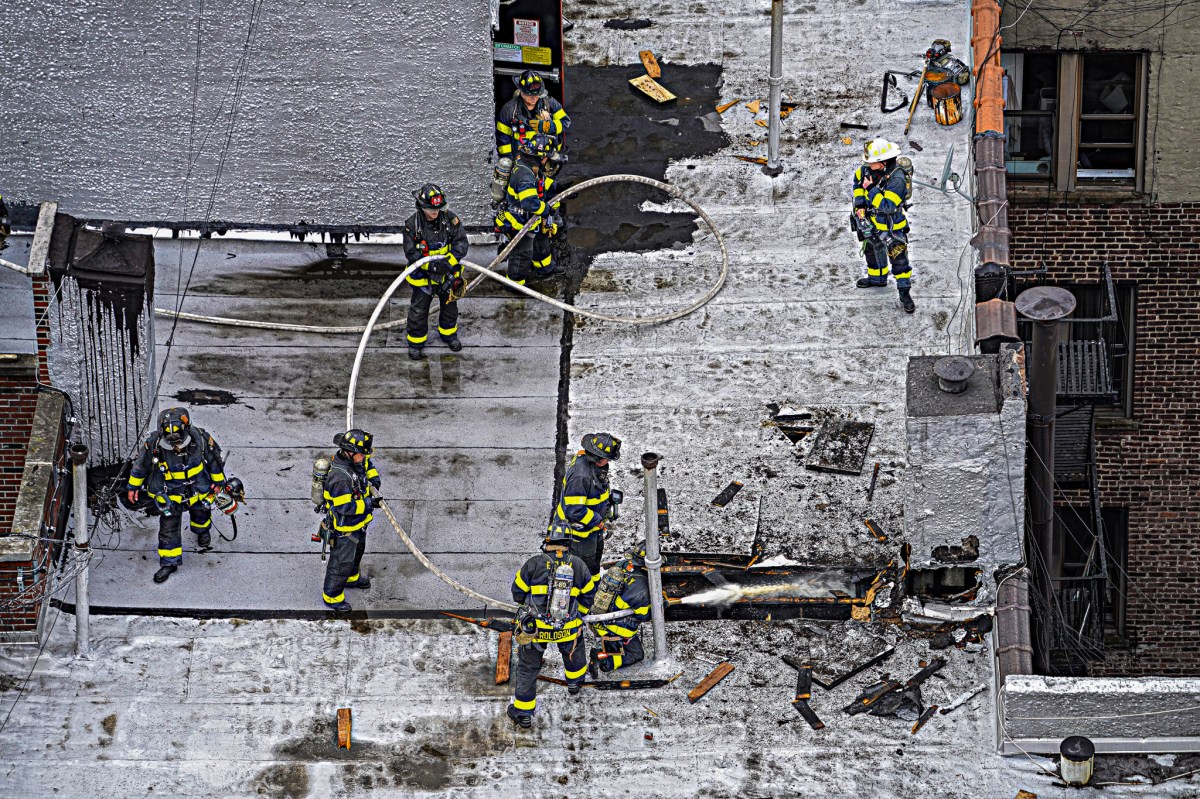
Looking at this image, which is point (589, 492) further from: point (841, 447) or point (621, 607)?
point (841, 447)

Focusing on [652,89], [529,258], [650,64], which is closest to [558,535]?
[529,258]

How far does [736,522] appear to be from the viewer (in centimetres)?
1563

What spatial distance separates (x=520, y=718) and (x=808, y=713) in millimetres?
2100

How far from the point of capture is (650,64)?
20.4 metres

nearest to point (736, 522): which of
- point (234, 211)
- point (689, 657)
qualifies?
point (689, 657)

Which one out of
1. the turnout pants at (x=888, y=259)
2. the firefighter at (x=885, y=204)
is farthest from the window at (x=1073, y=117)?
the firefighter at (x=885, y=204)

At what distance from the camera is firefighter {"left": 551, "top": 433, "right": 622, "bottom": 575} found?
46.7 ft

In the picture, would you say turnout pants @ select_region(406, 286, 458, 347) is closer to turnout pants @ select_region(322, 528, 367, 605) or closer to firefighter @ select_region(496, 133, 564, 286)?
firefighter @ select_region(496, 133, 564, 286)

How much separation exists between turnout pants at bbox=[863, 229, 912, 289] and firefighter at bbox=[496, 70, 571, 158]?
3009 millimetres

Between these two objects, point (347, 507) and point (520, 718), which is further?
point (347, 507)

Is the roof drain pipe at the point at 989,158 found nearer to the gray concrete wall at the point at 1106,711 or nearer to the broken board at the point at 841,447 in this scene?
the broken board at the point at 841,447

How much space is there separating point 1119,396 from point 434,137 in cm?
985

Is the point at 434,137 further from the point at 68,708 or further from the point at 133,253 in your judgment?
the point at 68,708

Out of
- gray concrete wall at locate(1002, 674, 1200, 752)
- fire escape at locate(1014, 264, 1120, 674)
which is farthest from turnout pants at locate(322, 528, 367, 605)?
fire escape at locate(1014, 264, 1120, 674)
